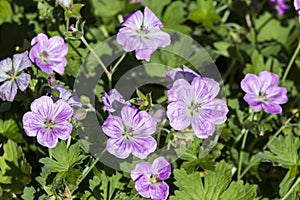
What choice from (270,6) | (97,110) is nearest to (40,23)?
(97,110)

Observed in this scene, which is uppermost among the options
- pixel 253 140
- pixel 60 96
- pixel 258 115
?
pixel 60 96

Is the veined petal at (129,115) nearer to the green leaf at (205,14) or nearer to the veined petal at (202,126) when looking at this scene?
the veined petal at (202,126)

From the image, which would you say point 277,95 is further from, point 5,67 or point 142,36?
point 5,67

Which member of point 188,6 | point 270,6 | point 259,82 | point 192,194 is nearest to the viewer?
point 192,194

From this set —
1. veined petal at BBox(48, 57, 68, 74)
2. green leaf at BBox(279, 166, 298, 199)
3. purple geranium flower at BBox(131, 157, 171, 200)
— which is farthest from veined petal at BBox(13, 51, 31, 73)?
green leaf at BBox(279, 166, 298, 199)

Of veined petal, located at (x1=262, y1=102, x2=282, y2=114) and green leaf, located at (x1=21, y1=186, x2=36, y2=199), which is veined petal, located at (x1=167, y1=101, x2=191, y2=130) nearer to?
veined petal, located at (x1=262, y1=102, x2=282, y2=114)

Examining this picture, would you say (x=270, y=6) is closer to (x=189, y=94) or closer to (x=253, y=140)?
(x=253, y=140)

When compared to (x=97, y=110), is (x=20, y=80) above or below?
above

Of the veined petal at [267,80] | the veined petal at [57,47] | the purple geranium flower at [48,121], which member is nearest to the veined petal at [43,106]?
the purple geranium flower at [48,121]
